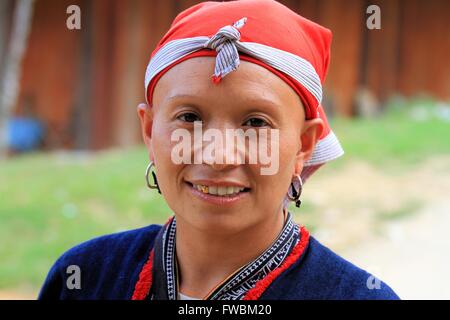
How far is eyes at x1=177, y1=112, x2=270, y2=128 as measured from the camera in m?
2.09

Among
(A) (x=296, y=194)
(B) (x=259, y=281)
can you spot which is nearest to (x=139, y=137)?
(A) (x=296, y=194)

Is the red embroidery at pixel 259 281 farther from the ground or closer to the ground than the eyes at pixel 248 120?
closer to the ground

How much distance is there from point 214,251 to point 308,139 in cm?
44

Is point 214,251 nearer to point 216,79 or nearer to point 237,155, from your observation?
point 237,155

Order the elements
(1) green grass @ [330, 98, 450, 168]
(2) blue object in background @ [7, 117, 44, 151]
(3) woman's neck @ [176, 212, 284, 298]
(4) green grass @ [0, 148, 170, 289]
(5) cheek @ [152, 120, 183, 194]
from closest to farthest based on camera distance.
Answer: (5) cheek @ [152, 120, 183, 194] < (3) woman's neck @ [176, 212, 284, 298] < (4) green grass @ [0, 148, 170, 289] < (1) green grass @ [330, 98, 450, 168] < (2) blue object in background @ [7, 117, 44, 151]

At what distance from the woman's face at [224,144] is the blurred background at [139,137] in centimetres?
350

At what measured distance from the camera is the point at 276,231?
7.54 feet

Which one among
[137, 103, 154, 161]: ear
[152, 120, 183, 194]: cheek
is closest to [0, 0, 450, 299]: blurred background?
[137, 103, 154, 161]: ear

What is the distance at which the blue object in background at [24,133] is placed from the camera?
10.9 m

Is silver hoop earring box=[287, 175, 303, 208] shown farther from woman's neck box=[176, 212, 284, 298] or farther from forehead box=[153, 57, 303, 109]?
forehead box=[153, 57, 303, 109]

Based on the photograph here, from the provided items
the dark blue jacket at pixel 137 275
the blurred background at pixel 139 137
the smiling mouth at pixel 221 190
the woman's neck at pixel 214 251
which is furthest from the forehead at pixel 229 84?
the blurred background at pixel 139 137

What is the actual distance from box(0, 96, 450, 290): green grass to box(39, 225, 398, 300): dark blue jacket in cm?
347

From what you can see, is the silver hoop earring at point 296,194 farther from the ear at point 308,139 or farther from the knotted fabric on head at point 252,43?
the knotted fabric on head at point 252,43

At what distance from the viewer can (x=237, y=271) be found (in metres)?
2.24
